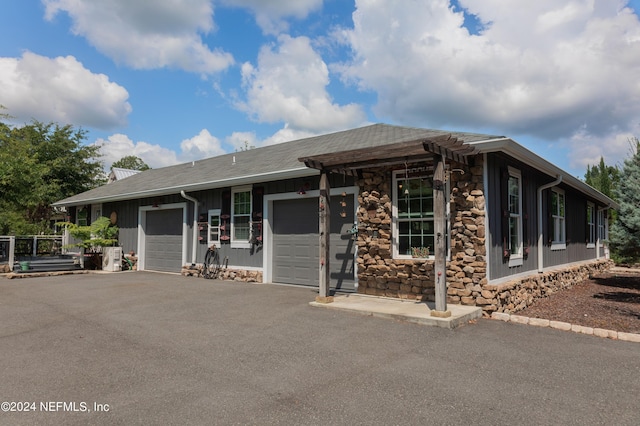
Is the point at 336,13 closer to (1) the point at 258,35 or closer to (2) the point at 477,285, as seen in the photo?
(1) the point at 258,35

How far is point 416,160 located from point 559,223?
7182 mm

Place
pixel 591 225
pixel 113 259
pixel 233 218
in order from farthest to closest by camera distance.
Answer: pixel 591 225
pixel 113 259
pixel 233 218

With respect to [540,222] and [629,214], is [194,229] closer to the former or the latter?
[540,222]

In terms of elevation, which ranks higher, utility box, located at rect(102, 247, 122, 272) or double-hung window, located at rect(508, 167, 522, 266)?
double-hung window, located at rect(508, 167, 522, 266)

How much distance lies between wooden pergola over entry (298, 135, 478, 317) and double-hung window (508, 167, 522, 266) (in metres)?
1.94

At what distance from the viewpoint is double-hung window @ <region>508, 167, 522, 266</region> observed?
7.77 m

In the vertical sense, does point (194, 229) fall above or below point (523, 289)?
above

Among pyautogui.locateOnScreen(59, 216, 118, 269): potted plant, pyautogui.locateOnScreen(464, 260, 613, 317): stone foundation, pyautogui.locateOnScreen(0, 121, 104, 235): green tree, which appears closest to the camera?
pyautogui.locateOnScreen(464, 260, 613, 317): stone foundation

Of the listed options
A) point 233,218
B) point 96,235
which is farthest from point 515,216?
point 96,235

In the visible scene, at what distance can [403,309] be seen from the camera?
6176 millimetres

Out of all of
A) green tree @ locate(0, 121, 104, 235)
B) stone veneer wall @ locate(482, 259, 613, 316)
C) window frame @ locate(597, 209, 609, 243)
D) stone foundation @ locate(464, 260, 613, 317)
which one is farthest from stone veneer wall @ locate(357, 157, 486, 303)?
green tree @ locate(0, 121, 104, 235)

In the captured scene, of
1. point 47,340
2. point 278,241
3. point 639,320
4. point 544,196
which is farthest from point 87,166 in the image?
point 639,320

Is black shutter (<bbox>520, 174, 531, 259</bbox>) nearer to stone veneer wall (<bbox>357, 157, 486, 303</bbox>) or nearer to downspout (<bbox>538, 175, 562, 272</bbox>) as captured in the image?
downspout (<bbox>538, 175, 562, 272</bbox>)

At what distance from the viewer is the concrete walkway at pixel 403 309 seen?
18.1 feet
